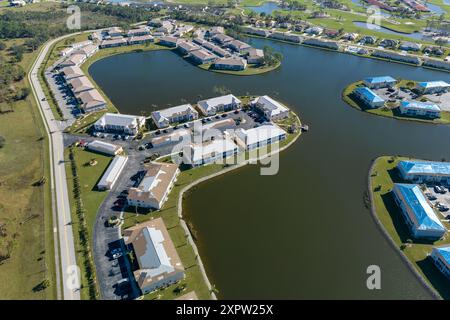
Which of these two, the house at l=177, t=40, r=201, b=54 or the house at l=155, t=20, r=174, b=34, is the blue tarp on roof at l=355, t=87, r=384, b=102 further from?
the house at l=155, t=20, r=174, b=34

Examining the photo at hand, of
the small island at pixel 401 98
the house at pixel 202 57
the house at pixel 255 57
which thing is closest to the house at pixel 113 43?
the house at pixel 202 57

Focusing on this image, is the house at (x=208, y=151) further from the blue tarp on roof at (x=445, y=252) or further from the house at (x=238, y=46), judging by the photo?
the house at (x=238, y=46)

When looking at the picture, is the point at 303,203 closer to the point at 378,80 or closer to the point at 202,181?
→ the point at 202,181

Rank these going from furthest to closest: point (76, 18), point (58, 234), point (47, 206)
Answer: point (76, 18) < point (47, 206) < point (58, 234)

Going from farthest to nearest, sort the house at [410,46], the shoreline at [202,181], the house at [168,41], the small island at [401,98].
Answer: the house at [168,41], the house at [410,46], the small island at [401,98], the shoreline at [202,181]

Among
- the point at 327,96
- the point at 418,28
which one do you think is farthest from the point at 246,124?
the point at 418,28

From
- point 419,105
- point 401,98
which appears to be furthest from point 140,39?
point 419,105

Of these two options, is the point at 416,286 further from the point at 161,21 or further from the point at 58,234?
the point at 161,21
